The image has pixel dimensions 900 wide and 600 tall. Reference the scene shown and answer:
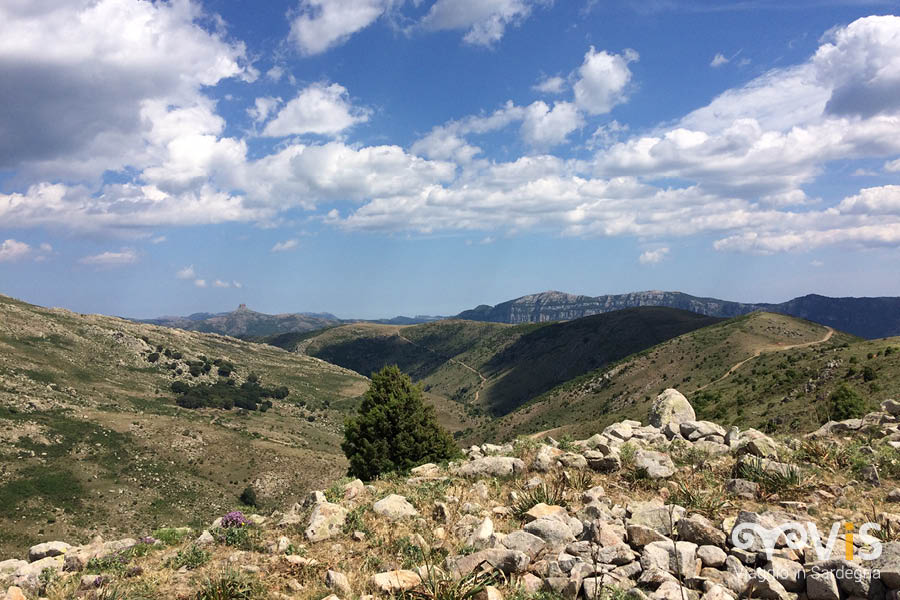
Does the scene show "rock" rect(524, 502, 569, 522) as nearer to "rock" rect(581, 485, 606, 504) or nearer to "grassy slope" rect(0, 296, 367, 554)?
"rock" rect(581, 485, 606, 504)

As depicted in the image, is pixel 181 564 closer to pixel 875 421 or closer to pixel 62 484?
pixel 875 421

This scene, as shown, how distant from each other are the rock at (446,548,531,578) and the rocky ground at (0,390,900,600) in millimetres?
22

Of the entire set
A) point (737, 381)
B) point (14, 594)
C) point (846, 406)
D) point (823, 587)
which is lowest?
point (737, 381)

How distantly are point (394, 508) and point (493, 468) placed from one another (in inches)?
147

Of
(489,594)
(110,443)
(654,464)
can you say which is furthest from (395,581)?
(110,443)

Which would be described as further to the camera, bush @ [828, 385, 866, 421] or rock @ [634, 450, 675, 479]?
bush @ [828, 385, 866, 421]

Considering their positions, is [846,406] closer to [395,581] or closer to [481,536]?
[481,536]

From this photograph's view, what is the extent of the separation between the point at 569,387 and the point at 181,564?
12806 centimetres

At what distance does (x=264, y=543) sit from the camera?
31.8 ft

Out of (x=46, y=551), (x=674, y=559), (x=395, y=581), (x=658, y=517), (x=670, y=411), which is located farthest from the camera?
(x=670, y=411)

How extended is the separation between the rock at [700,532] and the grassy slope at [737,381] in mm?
35595

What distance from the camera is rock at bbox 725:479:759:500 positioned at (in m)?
10.1

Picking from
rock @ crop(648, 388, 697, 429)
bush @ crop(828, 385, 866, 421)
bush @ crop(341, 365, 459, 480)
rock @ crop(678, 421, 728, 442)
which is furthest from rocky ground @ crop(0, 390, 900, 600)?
bush @ crop(828, 385, 866, 421)

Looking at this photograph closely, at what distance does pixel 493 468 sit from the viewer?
13352 mm
